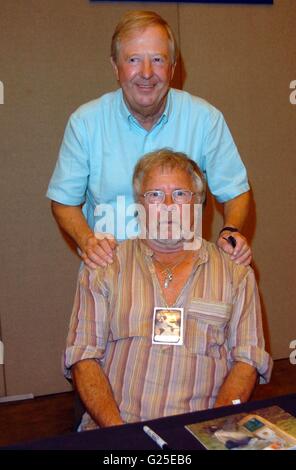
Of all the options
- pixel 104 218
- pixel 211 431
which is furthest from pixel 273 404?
pixel 104 218

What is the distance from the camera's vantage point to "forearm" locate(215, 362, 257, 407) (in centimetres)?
184

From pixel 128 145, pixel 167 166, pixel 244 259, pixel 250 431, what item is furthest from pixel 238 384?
pixel 128 145

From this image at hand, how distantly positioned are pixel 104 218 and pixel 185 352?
77 centimetres

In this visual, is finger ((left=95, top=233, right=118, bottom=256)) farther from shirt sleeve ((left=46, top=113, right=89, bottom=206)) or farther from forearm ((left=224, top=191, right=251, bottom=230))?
forearm ((left=224, top=191, right=251, bottom=230))

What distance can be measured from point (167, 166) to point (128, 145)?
0.43 meters

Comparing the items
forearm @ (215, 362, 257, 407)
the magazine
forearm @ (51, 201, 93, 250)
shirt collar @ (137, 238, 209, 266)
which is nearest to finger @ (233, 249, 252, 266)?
shirt collar @ (137, 238, 209, 266)

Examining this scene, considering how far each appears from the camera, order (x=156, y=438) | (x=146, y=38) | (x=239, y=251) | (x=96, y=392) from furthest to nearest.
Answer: (x=146, y=38)
(x=239, y=251)
(x=96, y=392)
(x=156, y=438)

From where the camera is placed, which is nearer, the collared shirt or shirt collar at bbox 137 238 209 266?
the collared shirt

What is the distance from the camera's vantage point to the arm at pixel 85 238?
2012 millimetres

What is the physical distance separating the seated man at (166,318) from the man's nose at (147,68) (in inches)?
12.6

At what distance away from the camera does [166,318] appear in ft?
6.12

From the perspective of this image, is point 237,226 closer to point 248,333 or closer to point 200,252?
point 200,252

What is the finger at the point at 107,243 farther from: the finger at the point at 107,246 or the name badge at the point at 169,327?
the name badge at the point at 169,327

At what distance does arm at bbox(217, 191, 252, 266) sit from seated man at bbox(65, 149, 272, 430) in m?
0.03
